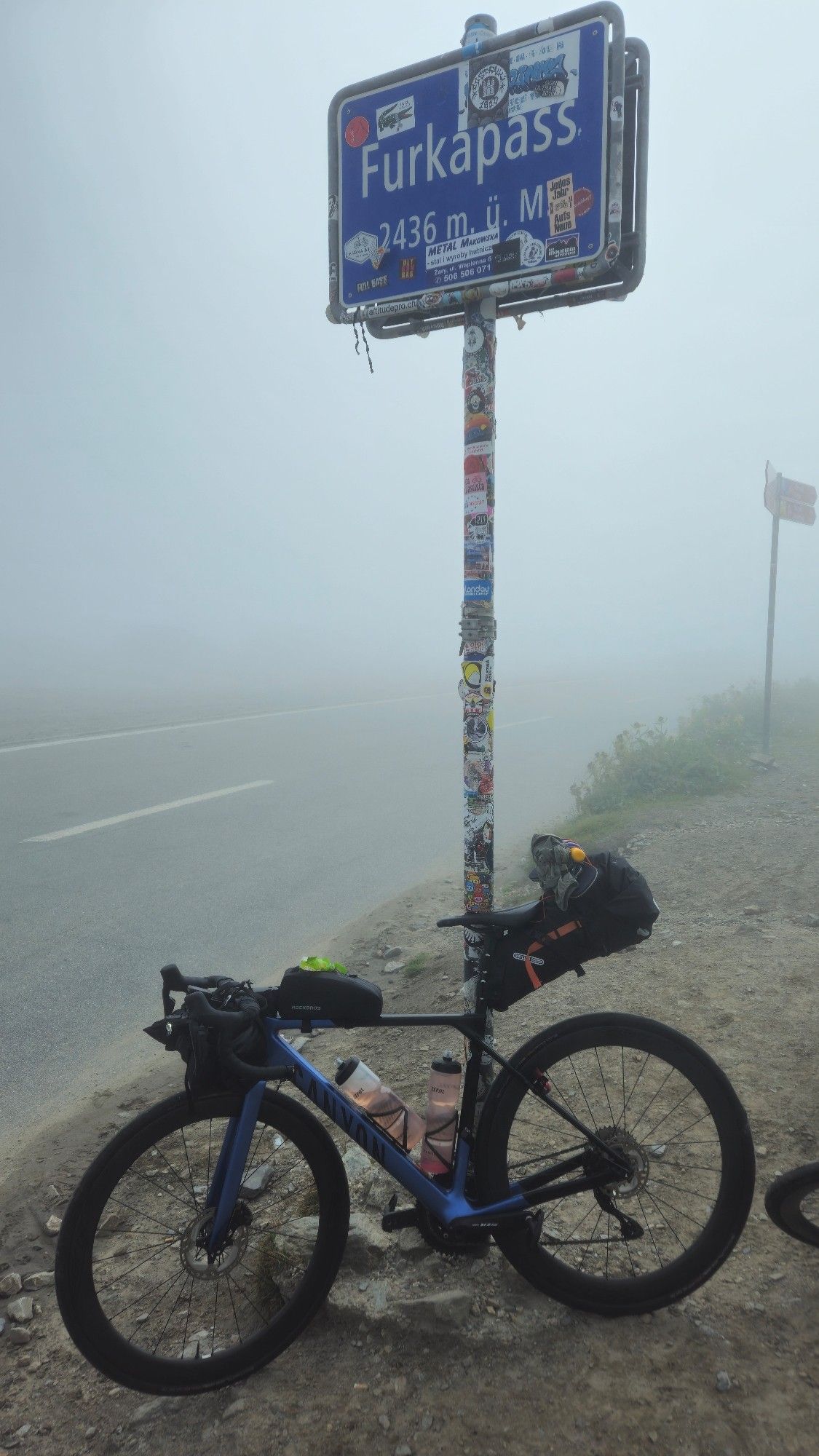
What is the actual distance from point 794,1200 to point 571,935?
3.00 ft

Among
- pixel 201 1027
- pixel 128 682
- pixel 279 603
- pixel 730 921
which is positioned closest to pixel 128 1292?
pixel 201 1027

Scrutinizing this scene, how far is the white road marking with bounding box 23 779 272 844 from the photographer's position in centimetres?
779

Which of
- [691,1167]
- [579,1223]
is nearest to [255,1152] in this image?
[579,1223]

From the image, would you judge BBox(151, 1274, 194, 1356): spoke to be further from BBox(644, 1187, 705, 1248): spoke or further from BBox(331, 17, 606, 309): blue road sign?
BBox(331, 17, 606, 309): blue road sign

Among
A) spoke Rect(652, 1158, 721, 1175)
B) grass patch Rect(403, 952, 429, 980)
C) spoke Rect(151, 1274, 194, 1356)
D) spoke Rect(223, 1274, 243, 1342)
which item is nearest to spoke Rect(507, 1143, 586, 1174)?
spoke Rect(652, 1158, 721, 1175)

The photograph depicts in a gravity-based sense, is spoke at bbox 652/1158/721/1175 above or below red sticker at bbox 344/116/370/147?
below

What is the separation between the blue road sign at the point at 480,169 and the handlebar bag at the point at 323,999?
2004 millimetres

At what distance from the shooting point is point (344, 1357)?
226 cm

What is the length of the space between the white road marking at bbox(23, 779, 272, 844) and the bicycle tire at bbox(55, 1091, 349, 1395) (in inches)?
223

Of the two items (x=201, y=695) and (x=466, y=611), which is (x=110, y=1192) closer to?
(x=466, y=611)

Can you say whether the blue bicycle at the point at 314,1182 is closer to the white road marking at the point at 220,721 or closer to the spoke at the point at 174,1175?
the spoke at the point at 174,1175

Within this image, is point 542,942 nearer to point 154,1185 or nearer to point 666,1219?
point 666,1219

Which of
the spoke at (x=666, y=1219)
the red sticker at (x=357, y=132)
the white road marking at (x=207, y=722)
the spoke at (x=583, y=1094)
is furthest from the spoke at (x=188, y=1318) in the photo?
the white road marking at (x=207, y=722)

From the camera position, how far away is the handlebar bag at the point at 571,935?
235cm
